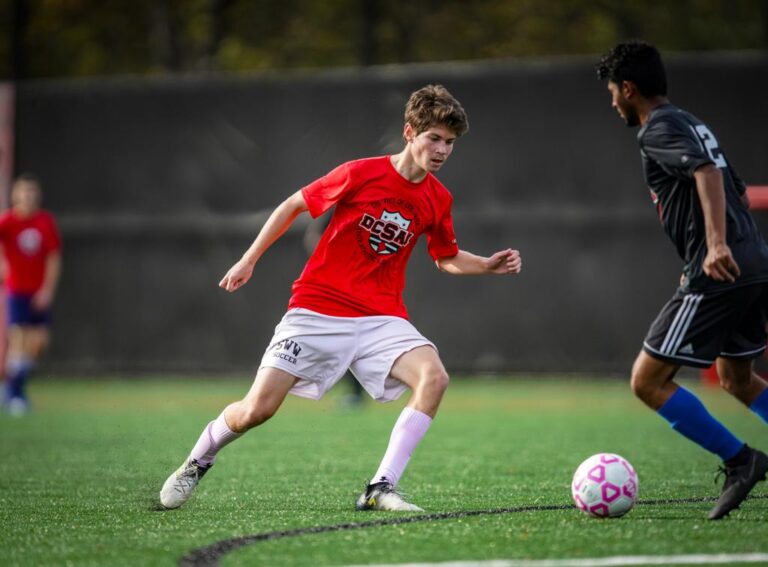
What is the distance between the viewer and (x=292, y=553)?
4.48m

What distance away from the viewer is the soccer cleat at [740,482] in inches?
197

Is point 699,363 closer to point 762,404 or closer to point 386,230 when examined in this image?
point 762,404

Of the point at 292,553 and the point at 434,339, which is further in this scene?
the point at 434,339

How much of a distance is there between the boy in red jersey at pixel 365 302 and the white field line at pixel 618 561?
4.40ft

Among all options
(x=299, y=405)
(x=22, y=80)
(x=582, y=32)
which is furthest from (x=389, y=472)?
(x=22, y=80)

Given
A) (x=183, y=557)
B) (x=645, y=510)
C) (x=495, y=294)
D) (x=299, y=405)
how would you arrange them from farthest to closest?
(x=495, y=294) < (x=299, y=405) < (x=645, y=510) < (x=183, y=557)

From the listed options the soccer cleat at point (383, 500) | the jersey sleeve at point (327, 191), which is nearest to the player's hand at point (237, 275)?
the jersey sleeve at point (327, 191)

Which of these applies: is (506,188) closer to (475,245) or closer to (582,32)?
(475,245)

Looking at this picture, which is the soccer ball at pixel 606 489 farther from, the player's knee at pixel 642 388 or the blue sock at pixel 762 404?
the blue sock at pixel 762 404

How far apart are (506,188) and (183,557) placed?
11.0m

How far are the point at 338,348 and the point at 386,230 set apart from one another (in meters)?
0.61

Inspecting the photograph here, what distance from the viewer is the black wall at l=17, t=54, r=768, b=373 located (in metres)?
14.4

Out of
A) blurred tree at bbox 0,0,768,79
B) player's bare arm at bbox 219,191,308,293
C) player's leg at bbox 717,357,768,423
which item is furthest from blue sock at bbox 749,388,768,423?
blurred tree at bbox 0,0,768,79

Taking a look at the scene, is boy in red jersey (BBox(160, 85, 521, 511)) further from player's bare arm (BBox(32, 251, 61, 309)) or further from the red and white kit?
player's bare arm (BBox(32, 251, 61, 309))
